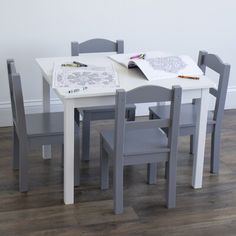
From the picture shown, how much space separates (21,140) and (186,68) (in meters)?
0.99

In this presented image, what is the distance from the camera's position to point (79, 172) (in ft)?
9.86

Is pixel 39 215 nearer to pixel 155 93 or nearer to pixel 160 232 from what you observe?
pixel 160 232

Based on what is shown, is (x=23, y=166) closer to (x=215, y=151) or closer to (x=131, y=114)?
(x=131, y=114)

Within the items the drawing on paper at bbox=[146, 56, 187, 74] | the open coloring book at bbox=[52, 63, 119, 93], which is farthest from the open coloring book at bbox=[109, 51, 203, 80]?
the open coloring book at bbox=[52, 63, 119, 93]

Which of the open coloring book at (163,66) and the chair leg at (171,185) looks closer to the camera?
the chair leg at (171,185)

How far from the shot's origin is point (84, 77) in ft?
9.19

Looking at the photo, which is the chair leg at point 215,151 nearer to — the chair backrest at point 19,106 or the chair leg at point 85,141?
the chair leg at point 85,141

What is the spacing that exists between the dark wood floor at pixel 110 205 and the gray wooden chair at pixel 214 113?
184 millimetres

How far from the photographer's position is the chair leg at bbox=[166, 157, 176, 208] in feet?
8.91

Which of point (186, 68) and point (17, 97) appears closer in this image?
point (17, 97)

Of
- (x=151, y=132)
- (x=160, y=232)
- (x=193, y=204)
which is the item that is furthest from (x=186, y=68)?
(x=160, y=232)

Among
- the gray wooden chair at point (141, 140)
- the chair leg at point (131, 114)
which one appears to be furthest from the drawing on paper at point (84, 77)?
the chair leg at point (131, 114)

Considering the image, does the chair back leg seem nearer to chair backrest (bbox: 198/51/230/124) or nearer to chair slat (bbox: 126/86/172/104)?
chair slat (bbox: 126/86/172/104)

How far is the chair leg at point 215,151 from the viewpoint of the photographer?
313cm
